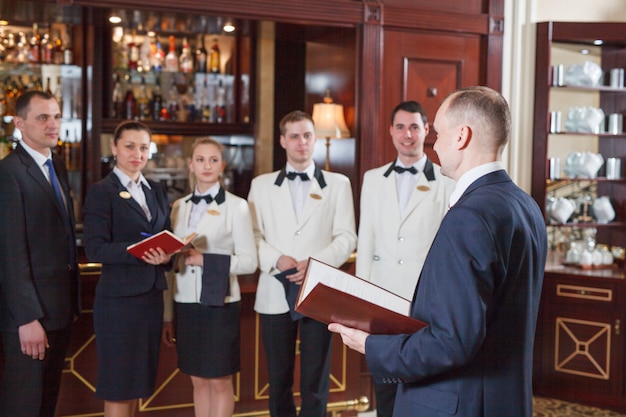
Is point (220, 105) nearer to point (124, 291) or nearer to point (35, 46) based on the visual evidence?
point (35, 46)

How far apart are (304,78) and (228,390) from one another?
3570 millimetres

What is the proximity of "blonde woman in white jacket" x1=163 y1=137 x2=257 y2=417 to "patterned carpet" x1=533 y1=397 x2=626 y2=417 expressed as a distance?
2245mm

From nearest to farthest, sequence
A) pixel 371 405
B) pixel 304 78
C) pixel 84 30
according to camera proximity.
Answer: pixel 371 405 < pixel 84 30 < pixel 304 78

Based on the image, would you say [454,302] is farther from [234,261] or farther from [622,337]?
[622,337]

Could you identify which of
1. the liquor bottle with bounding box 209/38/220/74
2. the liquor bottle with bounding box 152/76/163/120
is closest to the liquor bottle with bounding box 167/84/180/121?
the liquor bottle with bounding box 152/76/163/120

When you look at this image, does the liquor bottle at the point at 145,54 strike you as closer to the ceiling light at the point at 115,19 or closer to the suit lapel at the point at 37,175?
the ceiling light at the point at 115,19

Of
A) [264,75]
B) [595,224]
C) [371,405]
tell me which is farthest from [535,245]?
[264,75]

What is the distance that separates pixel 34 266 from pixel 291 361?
1.38 m

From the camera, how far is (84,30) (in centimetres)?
594

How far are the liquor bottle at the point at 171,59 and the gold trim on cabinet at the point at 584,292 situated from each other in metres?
3.88

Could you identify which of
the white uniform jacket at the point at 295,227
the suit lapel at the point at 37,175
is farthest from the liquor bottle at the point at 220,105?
the suit lapel at the point at 37,175

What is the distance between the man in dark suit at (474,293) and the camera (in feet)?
5.98

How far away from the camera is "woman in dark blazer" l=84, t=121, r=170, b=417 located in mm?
3475

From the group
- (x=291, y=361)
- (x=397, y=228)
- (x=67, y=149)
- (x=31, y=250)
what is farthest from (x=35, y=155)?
(x=67, y=149)
